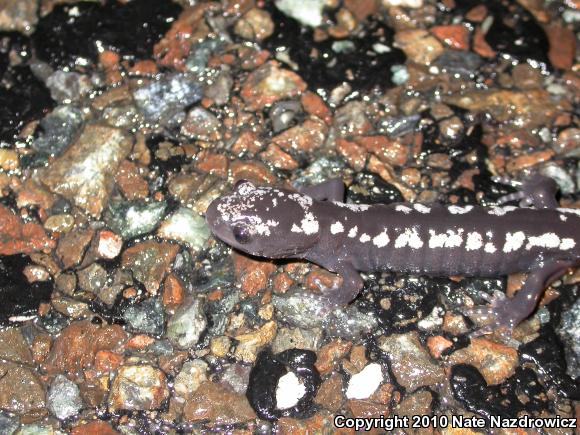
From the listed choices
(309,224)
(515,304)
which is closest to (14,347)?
(309,224)

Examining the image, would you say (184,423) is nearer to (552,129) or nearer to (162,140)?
(162,140)

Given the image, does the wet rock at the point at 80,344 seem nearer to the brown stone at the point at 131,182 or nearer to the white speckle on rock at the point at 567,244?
the brown stone at the point at 131,182

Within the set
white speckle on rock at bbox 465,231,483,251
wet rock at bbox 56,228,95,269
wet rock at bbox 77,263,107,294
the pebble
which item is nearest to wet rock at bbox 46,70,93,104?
wet rock at bbox 56,228,95,269

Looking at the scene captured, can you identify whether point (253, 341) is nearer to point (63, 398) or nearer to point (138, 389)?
point (138, 389)

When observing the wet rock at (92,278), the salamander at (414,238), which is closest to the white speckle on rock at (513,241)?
the salamander at (414,238)

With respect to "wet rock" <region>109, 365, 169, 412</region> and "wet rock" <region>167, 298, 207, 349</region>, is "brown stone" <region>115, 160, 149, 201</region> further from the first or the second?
"wet rock" <region>109, 365, 169, 412</region>
